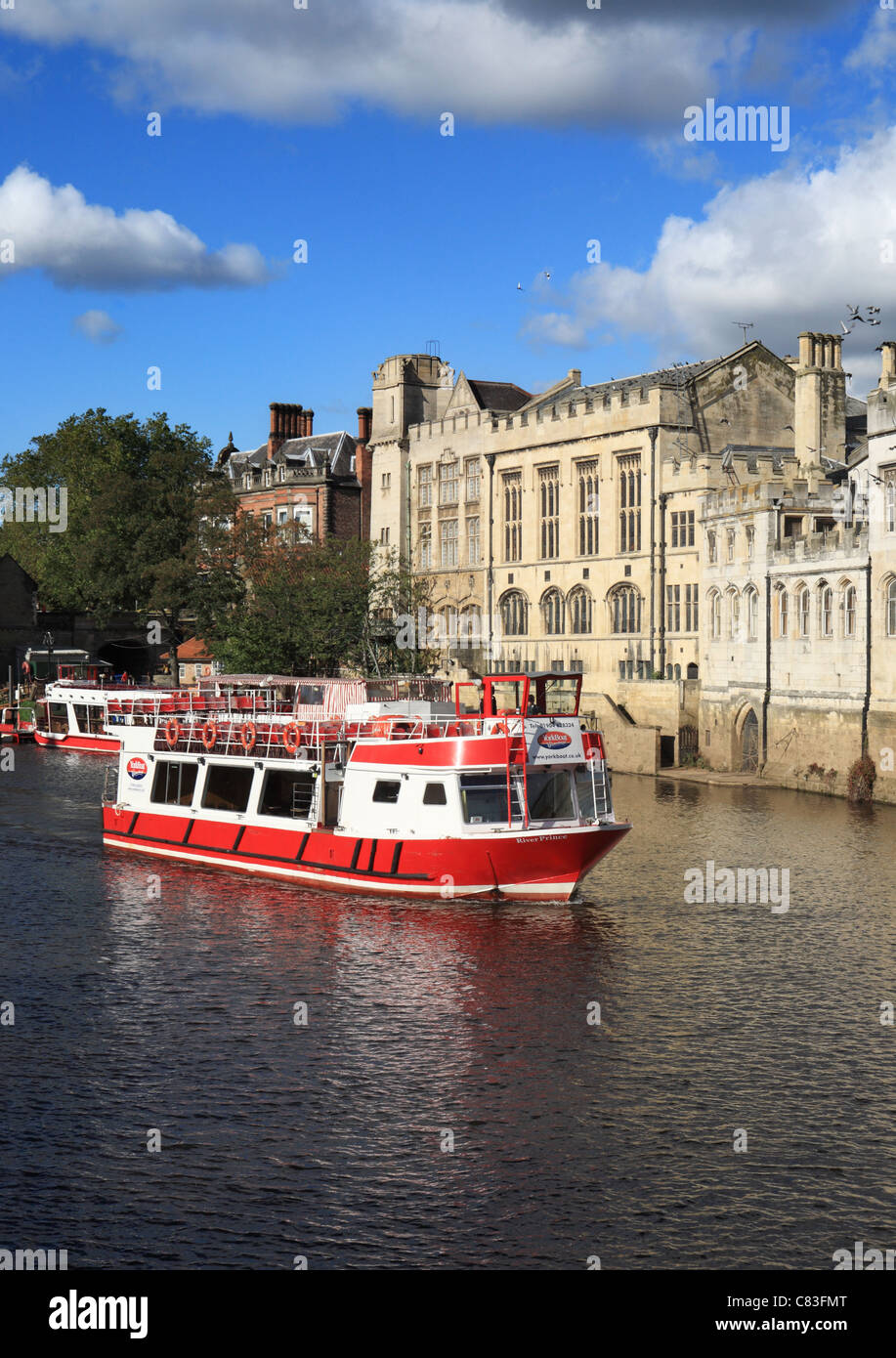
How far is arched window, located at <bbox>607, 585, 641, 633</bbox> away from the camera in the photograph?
81.2 m

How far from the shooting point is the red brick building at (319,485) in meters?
116

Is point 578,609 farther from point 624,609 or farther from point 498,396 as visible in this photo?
point 498,396

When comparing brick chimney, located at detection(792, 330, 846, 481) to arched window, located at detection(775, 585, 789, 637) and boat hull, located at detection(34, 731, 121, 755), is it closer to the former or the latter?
arched window, located at detection(775, 585, 789, 637)

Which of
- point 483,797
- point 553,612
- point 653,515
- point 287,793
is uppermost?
point 653,515

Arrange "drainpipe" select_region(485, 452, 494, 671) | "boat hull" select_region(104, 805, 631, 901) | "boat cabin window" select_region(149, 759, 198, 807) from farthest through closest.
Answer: "drainpipe" select_region(485, 452, 494, 671) < "boat cabin window" select_region(149, 759, 198, 807) < "boat hull" select_region(104, 805, 631, 901)

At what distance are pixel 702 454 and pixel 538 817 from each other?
43.0 m


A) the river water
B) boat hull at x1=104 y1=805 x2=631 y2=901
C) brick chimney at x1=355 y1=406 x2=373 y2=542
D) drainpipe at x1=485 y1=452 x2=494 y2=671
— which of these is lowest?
the river water

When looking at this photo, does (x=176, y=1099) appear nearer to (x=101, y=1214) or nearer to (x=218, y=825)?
(x=101, y=1214)

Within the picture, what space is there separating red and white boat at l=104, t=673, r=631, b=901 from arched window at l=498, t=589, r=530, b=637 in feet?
147

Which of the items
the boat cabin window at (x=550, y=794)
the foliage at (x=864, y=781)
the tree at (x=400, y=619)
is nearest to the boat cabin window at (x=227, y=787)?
the boat cabin window at (x=550, y=794)

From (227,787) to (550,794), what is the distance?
12.4 m

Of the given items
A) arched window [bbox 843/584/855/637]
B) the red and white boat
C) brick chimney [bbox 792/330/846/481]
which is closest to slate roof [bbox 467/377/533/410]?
brick chimney [bbox 792/330/846/481]

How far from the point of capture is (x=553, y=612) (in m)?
88.6

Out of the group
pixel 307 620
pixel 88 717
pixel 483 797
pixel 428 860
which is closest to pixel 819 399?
pixel 307 620
